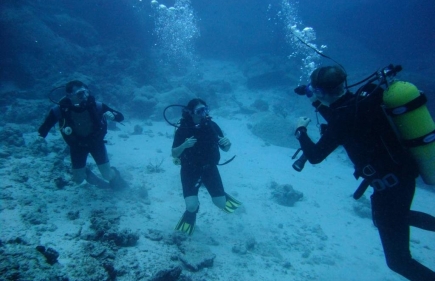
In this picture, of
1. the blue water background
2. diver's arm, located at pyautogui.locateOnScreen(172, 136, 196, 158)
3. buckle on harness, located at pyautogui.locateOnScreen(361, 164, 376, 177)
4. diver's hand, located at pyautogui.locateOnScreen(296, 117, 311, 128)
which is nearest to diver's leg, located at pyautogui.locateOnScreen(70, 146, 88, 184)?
diver's arm, located at pyautogui.locateOnScreen(172, 136, 196, 158)

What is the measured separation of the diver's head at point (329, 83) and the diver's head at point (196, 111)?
7.91ft

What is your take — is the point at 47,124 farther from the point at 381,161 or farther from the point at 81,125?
the point at 381,161

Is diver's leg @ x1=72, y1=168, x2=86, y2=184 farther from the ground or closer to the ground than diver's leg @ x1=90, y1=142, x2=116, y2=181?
closer to the ground

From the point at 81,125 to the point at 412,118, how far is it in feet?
19.4

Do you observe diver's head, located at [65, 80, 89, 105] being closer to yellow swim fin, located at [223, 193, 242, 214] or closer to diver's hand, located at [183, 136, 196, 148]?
diver's hand, located at [183, 136, 196, 148]

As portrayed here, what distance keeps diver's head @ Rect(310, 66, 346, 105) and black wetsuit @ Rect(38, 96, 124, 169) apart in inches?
176

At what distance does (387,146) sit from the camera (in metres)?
2.76

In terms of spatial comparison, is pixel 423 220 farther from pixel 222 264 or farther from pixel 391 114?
pixel 222 264

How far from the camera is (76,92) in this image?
200 inches

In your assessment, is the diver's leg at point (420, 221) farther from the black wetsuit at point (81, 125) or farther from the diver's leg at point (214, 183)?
the black wetsuit at point (81, 125)

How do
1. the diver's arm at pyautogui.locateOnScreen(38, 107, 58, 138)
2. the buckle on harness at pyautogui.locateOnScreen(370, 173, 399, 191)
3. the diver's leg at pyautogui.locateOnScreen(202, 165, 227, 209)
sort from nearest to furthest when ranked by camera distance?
the buckle on harness at pyautogui.locateOnScreen(370, 173, 399, 191)
the diver's arm at pyautogui.locateOnScreen(38, 107, 58, 138)
the diver's leg at pyautogui.locateOnScreen(202, 165, 227, 209)

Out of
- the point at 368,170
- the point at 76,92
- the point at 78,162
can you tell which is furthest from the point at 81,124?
the point at 368,170

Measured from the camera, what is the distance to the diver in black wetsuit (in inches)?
107

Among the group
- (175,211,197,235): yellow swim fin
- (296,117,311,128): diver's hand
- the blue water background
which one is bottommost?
(175,211,197,235): yellow swim fin
